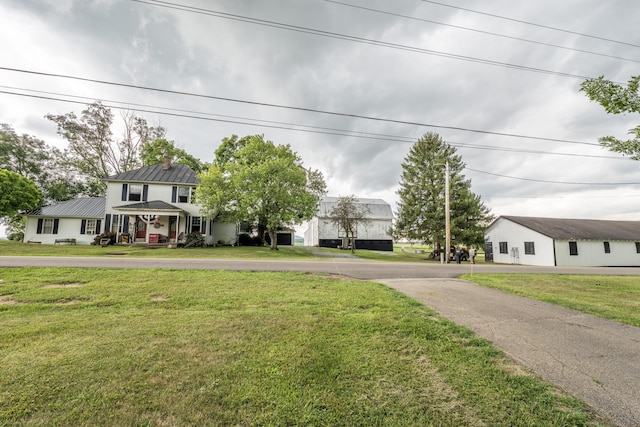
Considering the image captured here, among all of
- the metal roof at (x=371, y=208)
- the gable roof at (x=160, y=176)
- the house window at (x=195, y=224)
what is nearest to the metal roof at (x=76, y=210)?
the gable roof at (x=160, y=176)

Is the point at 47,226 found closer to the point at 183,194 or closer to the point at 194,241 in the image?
the point at 183,194

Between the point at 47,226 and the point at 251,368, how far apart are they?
104ft

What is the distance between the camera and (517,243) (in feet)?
81.8

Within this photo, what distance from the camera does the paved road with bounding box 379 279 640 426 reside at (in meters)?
2.77

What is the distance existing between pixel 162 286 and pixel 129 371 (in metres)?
4.33

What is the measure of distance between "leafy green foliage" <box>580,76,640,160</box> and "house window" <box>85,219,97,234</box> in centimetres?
3333

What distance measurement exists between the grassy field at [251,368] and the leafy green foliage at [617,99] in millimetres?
6387

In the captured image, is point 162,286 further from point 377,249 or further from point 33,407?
point 377,249

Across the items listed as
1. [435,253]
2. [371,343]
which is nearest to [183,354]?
[371,343]

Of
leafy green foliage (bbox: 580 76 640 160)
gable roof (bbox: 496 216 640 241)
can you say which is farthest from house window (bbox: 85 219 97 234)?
gable roof (bbox: 496 216 640 241)

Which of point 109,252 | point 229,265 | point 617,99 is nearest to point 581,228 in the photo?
point 617,99

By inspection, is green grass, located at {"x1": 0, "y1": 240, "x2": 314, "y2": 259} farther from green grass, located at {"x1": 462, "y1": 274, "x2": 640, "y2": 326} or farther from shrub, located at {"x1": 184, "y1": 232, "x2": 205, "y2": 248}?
green grass, located at {"x1": 462, "y1": 274, "x2": 640, "y2": 326}

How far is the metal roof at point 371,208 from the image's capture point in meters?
37.0

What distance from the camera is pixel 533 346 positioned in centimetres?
394
